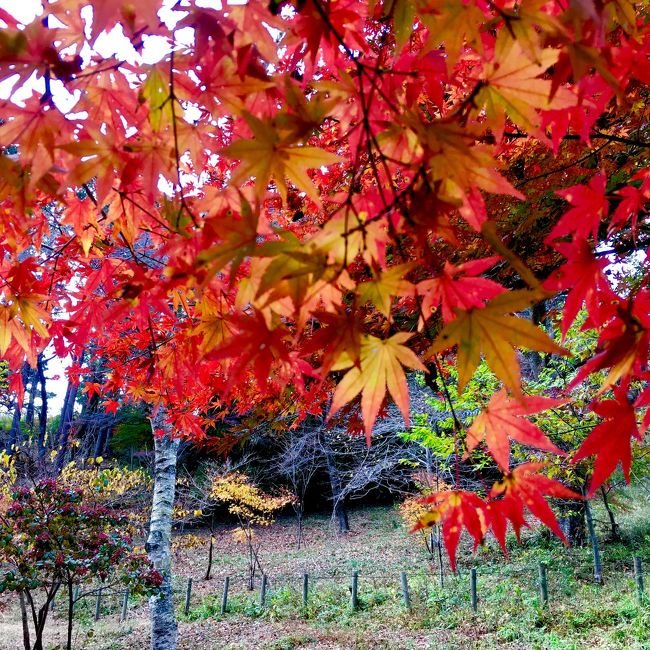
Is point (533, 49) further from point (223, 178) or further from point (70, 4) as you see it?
point (223, 178)

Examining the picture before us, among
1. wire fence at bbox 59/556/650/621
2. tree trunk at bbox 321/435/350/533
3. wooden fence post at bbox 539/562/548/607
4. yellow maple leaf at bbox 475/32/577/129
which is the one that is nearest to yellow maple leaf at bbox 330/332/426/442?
yellow maple leaf at bbox 475/32/577/129

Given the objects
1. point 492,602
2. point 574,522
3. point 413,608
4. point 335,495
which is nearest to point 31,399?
point 335,495

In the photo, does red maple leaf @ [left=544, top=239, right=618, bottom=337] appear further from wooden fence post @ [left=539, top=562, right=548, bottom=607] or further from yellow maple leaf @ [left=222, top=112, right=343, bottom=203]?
wooden fence post @ [left=539, top=562, right=548, bottom=607]

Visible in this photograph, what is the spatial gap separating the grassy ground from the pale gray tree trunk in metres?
1.95

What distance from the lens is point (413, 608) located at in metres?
7.52

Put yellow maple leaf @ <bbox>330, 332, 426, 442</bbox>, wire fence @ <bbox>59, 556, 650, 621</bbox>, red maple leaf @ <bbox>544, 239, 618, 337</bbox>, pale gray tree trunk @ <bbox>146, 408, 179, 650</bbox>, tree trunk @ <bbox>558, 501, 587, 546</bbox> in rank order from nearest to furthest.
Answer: yellow maple leaf @ <bbox>330, 332, 426, 442</bbox> → red maple leaf @ <bbox>544, 239, 618, 337</bbox> → pale gray tree trunk @ <bbox>146, 408, 179, 650</bbox> → wire fence @ <bbox>59, 556, 650, 621</bbox> → tree trunk @ <bbox>558, 501, 587, 546</bbox>

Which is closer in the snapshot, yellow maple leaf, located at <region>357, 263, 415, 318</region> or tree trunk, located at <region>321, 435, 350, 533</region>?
yellow maple leaf, located at <region>357, 263, 415, 318</region>

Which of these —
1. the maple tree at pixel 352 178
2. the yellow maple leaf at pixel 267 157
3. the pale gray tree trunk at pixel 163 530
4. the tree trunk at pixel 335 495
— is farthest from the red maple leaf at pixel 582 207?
the tree trunk at pixel 335 495

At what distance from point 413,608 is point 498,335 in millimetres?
8088

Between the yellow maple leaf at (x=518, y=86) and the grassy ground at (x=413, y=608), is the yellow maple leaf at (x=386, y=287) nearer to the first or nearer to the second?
the yellow maple leaf at (x=518, y=86)

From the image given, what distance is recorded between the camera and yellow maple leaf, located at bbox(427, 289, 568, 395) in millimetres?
638

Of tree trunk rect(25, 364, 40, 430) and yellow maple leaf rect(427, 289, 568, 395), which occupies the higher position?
tree trunk rect(25, 364, 40, 430)

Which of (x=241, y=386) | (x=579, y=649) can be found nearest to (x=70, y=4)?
(x=241, y=386)

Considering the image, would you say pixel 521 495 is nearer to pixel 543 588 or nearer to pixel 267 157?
pixel 267 157
